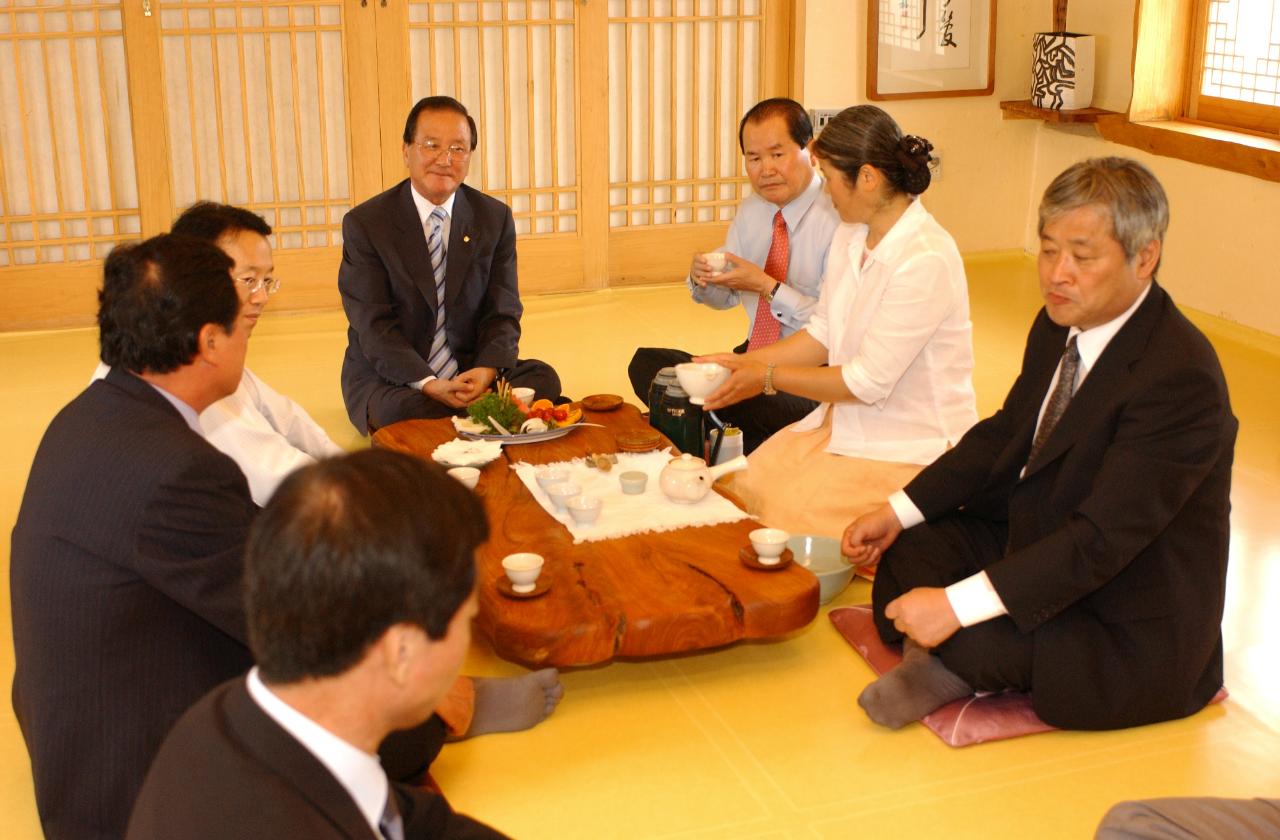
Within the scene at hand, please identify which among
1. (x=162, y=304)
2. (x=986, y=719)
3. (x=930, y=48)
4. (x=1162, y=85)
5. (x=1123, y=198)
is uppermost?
(x=930, y=48)

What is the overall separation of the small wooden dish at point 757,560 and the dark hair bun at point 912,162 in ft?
Result: 3.11

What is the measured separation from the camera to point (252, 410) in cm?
293

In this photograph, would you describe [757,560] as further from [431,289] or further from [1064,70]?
[1064,70]

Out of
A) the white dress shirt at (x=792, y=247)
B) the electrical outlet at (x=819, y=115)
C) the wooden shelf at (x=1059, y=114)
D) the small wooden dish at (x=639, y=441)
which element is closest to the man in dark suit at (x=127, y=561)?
the small wooden dish at (x=639, y=441)

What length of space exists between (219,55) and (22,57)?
2.47ft

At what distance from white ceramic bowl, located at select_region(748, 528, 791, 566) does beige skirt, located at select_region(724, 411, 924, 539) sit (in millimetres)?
399

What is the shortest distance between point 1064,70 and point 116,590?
17.8 ft

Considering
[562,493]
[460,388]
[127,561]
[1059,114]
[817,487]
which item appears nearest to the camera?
[127,561]

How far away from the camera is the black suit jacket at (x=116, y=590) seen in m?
1.97

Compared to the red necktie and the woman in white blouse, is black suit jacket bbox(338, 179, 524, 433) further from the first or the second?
the woman in white blouse

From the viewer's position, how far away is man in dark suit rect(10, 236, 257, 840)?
1.97 metres

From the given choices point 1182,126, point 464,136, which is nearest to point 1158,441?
point 464,136

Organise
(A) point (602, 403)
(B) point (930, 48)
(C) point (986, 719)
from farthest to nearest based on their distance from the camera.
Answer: (B) point (930, 48), (A) point (602, 403), (C) point (986, 719)

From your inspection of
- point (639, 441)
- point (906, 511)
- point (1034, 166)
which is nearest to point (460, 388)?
point (639, 441)
